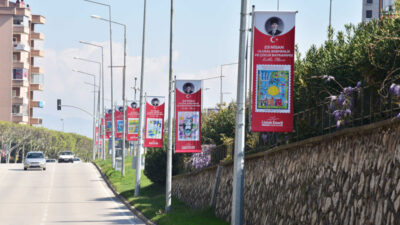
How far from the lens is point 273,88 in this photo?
18.9m

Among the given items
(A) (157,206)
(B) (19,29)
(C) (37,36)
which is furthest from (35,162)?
(C) (37,36)

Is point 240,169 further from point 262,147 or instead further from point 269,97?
point 262,147

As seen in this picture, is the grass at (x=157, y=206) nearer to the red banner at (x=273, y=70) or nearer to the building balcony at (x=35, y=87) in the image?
the red banner at (x=273, y=70)

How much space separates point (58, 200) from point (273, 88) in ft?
86.5

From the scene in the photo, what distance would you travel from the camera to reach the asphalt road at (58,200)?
32312 millimetres

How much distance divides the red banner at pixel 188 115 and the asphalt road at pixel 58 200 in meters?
3.46

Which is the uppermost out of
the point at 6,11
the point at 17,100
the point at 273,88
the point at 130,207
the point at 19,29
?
the point at 6,11

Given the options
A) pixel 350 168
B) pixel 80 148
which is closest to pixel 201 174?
pixel 350 168

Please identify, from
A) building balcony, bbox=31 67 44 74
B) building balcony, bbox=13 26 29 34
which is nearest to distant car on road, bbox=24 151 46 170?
building balcony, bbox=13 26 29 34

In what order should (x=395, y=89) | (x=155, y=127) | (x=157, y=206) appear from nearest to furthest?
(x=395, y=89) < (x=157, y=206) < (x=155, y=127)

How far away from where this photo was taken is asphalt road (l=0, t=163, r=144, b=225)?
32.3 m

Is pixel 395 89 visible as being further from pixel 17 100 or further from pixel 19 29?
pixel 19 29

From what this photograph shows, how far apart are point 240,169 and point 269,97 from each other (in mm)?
1845

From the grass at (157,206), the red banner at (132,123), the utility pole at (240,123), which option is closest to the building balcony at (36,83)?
the grass at (157,206)
